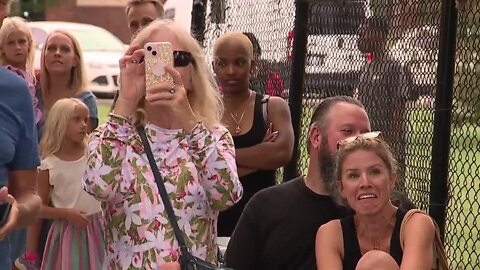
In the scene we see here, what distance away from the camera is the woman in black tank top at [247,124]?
6.39m

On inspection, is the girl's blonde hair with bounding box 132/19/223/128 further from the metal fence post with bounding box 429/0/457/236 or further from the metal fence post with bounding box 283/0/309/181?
the metal fence post with bounding box 283/0/309/181

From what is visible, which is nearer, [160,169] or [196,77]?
[160,169]

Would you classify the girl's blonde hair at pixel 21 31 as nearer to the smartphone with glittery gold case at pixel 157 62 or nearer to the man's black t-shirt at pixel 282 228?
the man's black t-shirt at pixel 282 228

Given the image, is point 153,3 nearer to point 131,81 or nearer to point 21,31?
point 21,31

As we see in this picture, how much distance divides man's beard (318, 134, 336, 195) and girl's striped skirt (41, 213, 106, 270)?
2.48 m

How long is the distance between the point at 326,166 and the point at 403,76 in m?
2.05

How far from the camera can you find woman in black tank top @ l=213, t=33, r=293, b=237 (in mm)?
6387

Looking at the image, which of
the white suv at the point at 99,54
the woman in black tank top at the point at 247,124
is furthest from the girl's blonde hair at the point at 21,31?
the white suv at the point at 99,54

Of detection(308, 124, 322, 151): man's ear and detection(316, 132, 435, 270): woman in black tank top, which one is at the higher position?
detection(308, 124, 322, 151): man's ear

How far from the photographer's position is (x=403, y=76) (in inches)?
265

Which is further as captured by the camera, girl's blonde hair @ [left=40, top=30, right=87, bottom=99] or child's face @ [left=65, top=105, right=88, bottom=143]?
girl's blonde hair @ [left=40, top=30, right=87, bottom=99]

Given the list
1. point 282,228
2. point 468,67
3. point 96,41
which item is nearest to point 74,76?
point 468,67

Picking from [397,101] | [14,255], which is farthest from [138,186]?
[397,101]

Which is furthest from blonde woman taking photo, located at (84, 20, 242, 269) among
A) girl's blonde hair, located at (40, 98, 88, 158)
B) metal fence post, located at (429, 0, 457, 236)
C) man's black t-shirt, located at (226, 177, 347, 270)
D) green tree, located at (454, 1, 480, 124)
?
girl's blonde hair, located at (40, 98, 88, 158)
